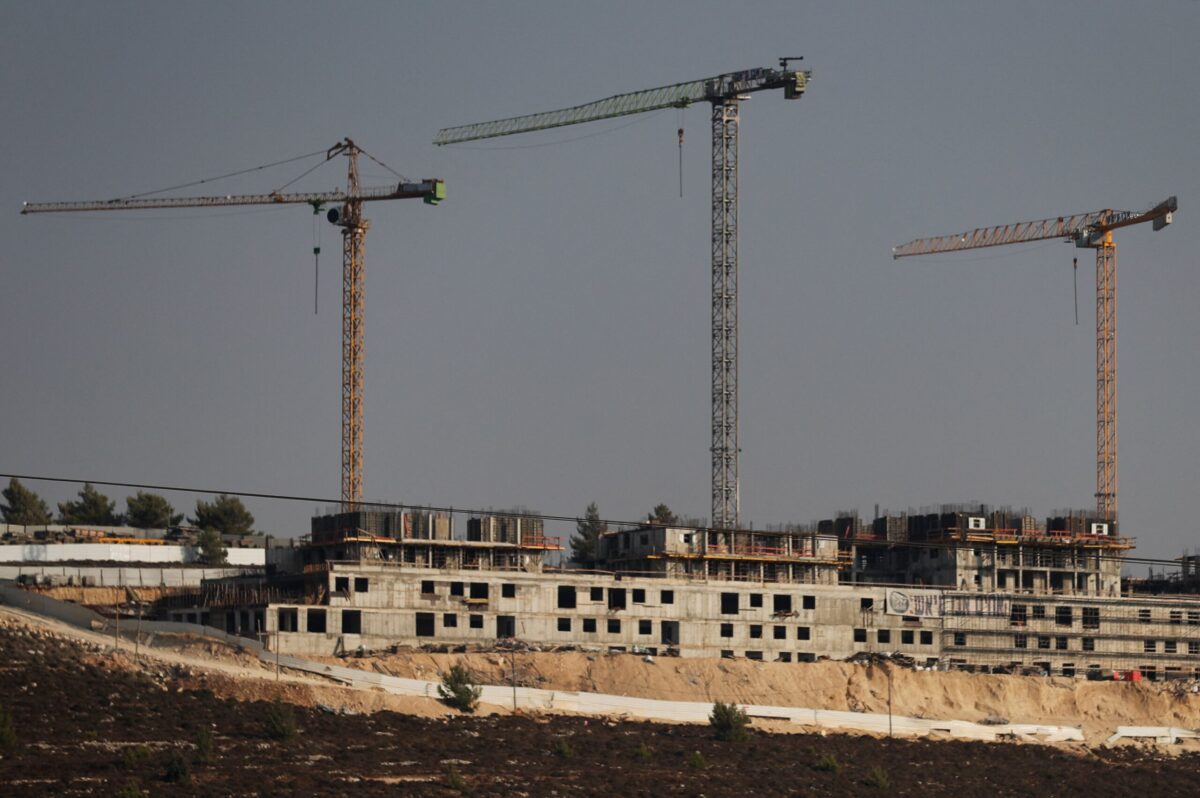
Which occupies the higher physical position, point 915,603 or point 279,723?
point 915,603

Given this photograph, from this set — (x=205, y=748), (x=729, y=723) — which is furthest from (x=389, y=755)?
(x=729, y=723)

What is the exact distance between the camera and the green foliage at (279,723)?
9925 cm

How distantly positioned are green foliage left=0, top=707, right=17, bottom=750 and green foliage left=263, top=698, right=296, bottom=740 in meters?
12.9

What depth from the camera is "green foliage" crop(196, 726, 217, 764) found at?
9188 centimetres

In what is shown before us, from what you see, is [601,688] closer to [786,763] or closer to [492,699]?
[492,699]

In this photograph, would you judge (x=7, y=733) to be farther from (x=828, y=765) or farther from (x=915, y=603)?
(x=915, y=603)

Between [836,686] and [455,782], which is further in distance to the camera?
[836,686]

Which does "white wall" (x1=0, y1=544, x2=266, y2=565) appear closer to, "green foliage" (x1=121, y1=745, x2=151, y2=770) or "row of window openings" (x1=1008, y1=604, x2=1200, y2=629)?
"row of window openings" (x1=1008, y1=604, x2=1200, y2=629)

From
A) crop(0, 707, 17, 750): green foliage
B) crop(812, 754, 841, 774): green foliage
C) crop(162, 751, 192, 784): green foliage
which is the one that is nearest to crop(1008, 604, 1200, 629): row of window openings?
crop(812, 754, 841, 774): green foliage

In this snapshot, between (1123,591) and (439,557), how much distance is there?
70.8m

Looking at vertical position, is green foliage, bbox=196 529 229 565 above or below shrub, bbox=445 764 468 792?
above

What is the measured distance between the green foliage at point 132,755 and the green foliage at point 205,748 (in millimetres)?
2362

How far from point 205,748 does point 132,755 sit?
376 centimetres

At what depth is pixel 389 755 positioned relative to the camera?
3885 inches
